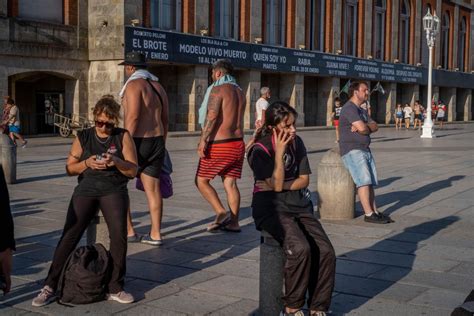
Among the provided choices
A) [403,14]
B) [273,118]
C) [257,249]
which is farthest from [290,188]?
[403,14]

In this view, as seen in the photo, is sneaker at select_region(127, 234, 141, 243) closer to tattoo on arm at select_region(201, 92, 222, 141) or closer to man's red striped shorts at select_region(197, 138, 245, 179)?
man's red striped shorts at select_region(197, 138, 245, 179)

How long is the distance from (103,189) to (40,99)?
27.9 meters

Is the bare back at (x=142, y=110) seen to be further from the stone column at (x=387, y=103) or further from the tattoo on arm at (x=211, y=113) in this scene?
the stone column at (x=387, y=103)

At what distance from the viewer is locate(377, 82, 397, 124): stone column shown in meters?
49.3

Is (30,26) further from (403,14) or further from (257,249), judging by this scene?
(403,14)

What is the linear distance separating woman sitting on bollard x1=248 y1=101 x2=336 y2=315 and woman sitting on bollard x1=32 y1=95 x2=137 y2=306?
1048 mm

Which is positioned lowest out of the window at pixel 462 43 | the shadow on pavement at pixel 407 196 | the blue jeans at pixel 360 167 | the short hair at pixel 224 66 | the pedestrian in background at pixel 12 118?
the shadow on pavement at pixel 407 196

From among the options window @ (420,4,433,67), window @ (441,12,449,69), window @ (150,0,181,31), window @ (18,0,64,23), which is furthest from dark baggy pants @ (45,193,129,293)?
window @ (441,12,449,69)

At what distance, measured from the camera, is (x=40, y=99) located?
32000 mm

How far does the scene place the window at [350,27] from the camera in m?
44.9

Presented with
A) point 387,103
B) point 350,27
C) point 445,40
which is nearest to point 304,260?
point 350,27

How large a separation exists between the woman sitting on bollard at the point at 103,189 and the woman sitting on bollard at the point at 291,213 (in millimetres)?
1048

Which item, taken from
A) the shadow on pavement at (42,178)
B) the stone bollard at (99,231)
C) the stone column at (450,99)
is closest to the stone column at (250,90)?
the shadow on pavement at (42,178)

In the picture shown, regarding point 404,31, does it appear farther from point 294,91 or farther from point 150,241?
point 150,241
